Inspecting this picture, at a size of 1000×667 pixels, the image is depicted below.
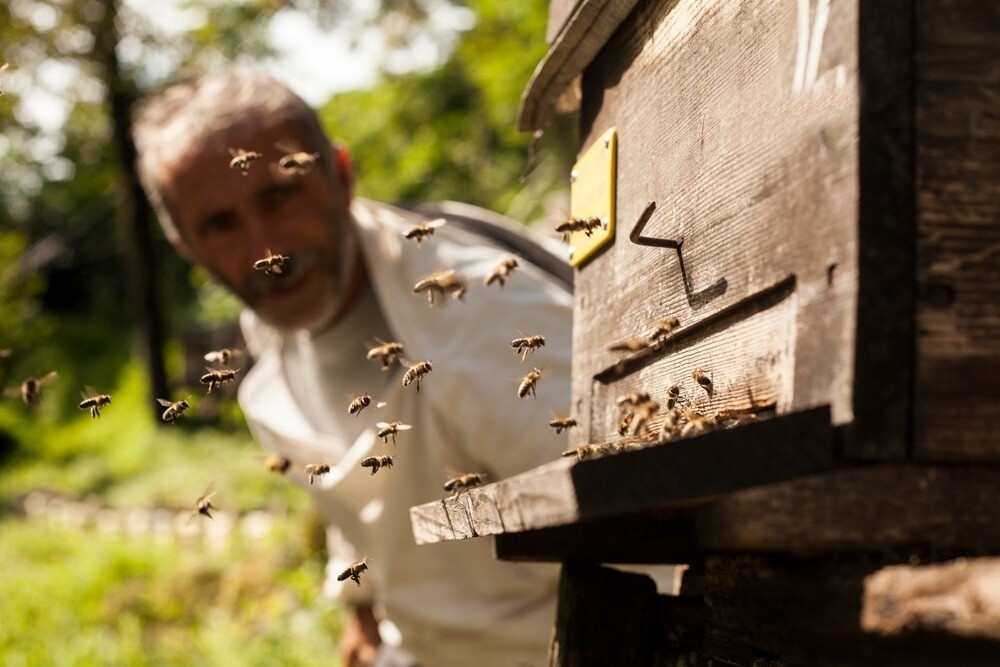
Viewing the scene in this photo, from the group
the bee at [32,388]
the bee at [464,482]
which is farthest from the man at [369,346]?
the bee at [32,388]

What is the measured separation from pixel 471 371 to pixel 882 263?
1.88m

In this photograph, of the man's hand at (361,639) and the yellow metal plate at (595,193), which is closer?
the yellow metal plate at (595,193)

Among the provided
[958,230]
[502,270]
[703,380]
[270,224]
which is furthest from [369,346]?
[958,230]

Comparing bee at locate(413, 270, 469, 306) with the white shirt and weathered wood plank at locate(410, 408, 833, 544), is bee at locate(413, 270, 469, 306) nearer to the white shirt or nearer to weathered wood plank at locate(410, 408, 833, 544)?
the white shirt

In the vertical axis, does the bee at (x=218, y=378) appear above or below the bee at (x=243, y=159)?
below

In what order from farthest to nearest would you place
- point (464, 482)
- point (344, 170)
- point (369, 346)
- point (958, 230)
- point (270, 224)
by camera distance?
point (344, 170) < point (270, 224) < point (369, 346) < point (464, 482) < point (958, 230)

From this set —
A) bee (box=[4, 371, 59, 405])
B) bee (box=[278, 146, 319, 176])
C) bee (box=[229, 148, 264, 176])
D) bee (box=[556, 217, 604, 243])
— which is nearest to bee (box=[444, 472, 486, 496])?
bee (box=[556, 217, 604, 243])

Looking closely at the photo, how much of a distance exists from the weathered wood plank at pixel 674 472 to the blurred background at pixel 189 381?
1.50 metres

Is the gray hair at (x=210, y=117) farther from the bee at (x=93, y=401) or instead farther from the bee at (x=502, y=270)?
the bee at (x=502, y=270)

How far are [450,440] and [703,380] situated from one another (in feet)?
5.40

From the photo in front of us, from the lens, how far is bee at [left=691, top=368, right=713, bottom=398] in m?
1.67

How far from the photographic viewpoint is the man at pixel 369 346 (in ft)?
10.1

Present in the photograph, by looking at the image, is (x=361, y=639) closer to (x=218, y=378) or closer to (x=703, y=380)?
(x=218, y=378)

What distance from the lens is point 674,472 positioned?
129 cm
